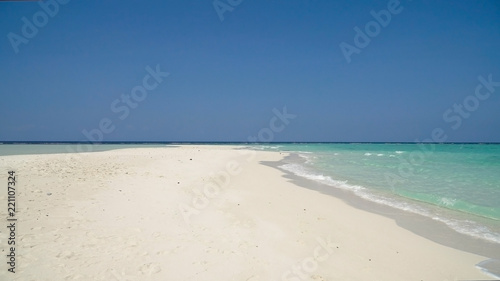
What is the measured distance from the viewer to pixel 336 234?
6391 millimetres

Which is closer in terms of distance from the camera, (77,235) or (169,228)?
(77,235)

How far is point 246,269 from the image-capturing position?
4477 millimetres

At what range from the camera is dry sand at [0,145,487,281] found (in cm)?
434

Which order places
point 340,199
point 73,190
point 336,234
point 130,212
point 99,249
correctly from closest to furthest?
point 99,249, point 336,234, point 130,212, point 73,190, point 340,199

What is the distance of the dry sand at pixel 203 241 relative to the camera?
434 centimetres

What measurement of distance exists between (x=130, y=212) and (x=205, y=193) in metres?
3.51

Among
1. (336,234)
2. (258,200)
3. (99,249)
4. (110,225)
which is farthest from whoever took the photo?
(258,200)

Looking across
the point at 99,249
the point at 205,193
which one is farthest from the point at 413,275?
the point at 205,193

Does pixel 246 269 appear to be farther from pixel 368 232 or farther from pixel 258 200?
pixel 258 200

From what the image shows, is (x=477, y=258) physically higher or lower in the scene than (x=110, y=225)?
lower

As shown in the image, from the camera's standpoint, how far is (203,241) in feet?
18.0

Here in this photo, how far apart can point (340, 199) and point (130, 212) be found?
755 centimetres

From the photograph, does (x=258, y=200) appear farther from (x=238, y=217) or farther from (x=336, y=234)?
(x=336, y=234)

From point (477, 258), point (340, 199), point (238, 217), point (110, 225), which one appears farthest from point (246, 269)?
point (340, 199)
